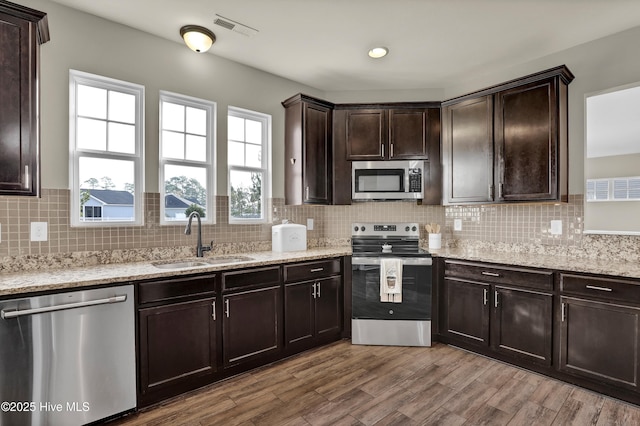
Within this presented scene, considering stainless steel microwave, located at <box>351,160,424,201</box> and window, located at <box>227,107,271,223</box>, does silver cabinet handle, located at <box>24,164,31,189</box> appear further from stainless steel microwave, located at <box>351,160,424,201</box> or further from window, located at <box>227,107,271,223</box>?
stainless steel microwave, located at <box>351,160,424,201</box>

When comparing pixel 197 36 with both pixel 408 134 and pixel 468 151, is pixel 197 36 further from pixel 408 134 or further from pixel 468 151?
pixel 468 151

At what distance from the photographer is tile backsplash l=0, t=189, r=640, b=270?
7.39 ft

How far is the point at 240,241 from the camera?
3295mm

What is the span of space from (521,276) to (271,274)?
6.66 ft

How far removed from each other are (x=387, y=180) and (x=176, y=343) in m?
2.51

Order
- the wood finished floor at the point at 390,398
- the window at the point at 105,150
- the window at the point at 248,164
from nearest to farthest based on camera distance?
1. the wood finished floor at the point at 390,398
2. the window at the point at 105,150
3. the window at the point at 248,164

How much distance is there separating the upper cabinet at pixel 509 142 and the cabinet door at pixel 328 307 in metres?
1.52

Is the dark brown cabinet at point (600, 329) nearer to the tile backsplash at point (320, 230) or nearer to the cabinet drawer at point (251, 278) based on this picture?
the tile backsplash at point (320, 230)

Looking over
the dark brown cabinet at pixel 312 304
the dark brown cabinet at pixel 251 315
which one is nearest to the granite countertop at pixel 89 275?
the dark brown cabinet at pixel 251 315

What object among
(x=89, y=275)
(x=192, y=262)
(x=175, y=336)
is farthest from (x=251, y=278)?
(x=89, y=275)

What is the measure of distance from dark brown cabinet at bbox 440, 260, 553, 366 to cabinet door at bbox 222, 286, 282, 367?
5.33 ft

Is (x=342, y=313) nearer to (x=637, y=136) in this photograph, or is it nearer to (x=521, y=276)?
(x=521, y=276)

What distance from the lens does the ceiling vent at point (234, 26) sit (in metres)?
2.54

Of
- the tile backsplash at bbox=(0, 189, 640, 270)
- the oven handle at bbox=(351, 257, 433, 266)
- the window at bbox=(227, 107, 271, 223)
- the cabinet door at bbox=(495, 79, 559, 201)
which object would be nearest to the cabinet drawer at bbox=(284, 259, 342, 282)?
the oven handle at bbox=(351, 257, 433, 266)
